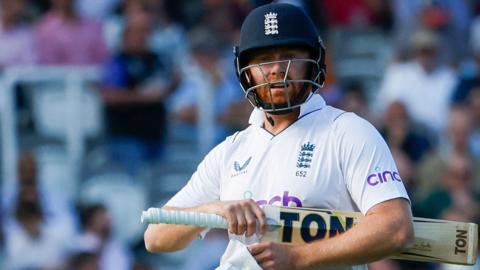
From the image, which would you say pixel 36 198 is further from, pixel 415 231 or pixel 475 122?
pixel 415 231

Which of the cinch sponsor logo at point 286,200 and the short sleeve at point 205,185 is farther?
the short sleeve at point 205,185

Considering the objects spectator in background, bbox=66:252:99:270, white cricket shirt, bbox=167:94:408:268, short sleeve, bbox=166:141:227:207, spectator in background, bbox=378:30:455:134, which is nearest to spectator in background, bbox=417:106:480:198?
spectator in background, bbox=378:30:455:134

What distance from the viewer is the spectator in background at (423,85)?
414 inches

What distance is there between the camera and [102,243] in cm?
1002

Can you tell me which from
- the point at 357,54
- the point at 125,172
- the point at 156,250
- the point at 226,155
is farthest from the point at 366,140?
the point at 357,54

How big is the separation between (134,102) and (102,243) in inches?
48.1

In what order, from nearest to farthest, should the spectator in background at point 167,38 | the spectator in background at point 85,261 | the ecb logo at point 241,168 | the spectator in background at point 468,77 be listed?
1. the ecb logo at point 241,168
2. the spectator in background at point 85,261
3. the spectator in background at point 468,77
4. the spectator in background at point 167,38

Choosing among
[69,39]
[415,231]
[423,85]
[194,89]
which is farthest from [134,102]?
[415,231]

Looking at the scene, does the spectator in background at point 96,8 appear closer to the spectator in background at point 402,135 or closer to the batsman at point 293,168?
the spectator in background at point 402,135

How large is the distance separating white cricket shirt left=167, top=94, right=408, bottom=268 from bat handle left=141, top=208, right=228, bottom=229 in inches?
9.5

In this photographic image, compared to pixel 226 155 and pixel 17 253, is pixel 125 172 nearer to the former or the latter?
pixel 17 253

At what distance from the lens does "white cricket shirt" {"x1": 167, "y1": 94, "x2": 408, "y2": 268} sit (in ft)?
14.4

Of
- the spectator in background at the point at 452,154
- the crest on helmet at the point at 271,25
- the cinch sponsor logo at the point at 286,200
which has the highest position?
the crest on helmet at the point at 271,25

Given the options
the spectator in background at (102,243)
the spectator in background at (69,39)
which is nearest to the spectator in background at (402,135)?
the spectator in background at (102,243)
